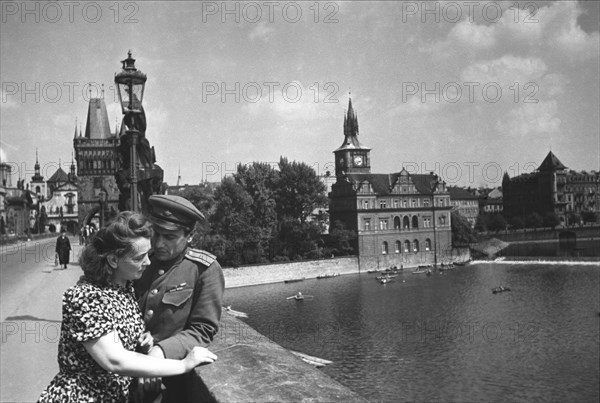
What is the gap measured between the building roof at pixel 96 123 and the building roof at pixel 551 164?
97.2m

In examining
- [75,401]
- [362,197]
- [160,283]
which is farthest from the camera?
[362,197]

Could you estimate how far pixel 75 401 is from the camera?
9.05 ft

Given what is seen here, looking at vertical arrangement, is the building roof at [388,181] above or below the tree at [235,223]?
above

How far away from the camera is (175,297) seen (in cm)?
322

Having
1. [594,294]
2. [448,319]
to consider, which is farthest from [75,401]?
[594,294]

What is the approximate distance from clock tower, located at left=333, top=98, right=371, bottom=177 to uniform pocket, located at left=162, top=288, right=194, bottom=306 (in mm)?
98406

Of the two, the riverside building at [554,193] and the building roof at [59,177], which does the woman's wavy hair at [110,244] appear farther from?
the building roof at [59,177]

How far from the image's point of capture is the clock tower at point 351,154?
4045 inches

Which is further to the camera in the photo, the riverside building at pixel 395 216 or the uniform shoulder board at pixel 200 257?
the riverside building at pixel 395 216

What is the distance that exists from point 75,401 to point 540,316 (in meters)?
40.1

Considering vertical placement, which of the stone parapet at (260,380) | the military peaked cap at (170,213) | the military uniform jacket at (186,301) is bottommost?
the stone parapet at (260,380)

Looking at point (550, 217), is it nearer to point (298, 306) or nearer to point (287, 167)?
point (287, 167)

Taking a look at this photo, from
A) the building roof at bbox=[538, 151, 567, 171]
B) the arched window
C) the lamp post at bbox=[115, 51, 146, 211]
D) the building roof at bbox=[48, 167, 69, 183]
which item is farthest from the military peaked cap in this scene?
the building roof at bbox=[48, 167, 69, 183]

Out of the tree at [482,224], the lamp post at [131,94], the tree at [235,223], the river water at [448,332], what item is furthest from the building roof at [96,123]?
the tree at [482,224]
